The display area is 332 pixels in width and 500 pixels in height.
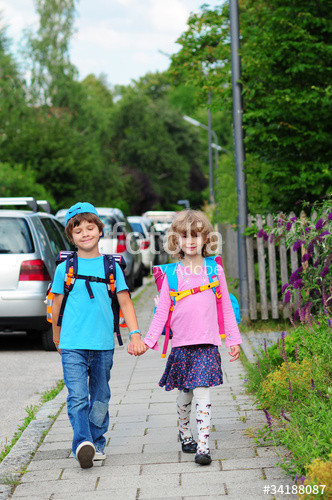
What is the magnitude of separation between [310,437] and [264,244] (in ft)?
22.2

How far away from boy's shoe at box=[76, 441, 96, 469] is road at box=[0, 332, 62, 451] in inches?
45.7

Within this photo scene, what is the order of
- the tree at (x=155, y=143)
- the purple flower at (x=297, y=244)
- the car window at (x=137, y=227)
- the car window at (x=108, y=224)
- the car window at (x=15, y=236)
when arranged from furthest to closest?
the tree at (x=155, y=143) < the car window at (x=137, y=227) < the car window at (x=108, y=224) < the car window at (x=15, y=236) < the purple flower at (x=297, y=244)

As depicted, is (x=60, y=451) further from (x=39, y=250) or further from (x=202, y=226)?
(x=39, y=250)

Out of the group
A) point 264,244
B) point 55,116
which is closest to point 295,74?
point 264,244

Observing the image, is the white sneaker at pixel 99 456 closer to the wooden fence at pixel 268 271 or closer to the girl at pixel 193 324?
the girl at pixel 193 324

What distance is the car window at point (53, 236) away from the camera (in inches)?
404

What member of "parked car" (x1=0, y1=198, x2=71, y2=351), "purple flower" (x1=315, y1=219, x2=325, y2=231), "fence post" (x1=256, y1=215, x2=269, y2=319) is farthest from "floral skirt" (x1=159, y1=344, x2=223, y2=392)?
"fence post" (x1=256, y1=215, x2=269, y2=319)

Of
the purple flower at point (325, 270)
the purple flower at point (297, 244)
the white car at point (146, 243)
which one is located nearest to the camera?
the purple flower at point (325, 270)

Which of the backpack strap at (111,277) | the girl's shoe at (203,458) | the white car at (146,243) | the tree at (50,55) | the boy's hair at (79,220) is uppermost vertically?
the tree at (50,55)

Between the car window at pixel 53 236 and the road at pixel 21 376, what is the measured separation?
1.32m

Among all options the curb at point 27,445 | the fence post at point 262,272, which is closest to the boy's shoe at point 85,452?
the curb at point 27,445

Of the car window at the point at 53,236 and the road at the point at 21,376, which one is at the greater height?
the car window at the point at 53,236

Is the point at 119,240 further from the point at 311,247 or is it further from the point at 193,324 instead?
the point at 193,324

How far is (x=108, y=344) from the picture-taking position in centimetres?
462
